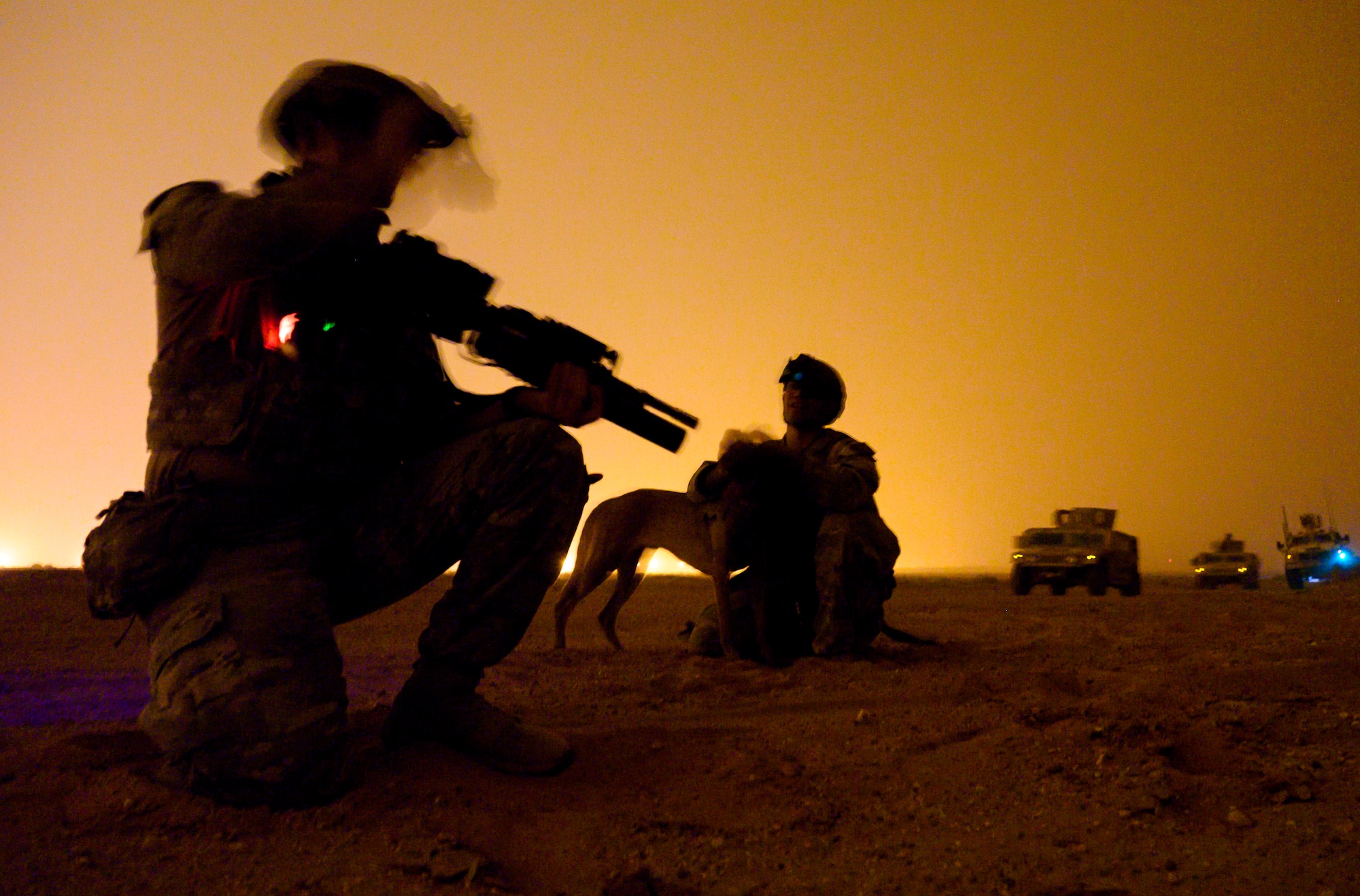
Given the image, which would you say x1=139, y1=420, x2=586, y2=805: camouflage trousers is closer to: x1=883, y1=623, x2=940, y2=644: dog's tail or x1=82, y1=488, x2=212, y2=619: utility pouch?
x1=82, y1=488, x2=212, y2=619: utility pouch

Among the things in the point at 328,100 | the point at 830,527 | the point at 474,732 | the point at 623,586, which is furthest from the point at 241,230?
the point at 623,586

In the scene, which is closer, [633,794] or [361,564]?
[633,794]

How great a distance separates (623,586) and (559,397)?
383 cm

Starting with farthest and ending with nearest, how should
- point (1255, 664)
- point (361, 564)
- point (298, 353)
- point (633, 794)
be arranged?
point (1255, 664) < point (361, 564) < point (298, 353) < point (633, 794)

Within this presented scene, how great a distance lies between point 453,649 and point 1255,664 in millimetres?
3435

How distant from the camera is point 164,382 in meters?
2.29

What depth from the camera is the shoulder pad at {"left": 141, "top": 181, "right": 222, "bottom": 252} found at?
7.50ft

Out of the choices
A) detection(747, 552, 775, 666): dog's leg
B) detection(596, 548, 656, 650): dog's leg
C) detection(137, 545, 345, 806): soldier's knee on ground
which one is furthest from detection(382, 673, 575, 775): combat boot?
detection(596, 548, 656, 650): dog's leg

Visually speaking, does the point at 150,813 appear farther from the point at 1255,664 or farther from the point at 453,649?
the point at 1255,664

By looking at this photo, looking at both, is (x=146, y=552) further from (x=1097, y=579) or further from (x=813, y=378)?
(x=1097, y=579)

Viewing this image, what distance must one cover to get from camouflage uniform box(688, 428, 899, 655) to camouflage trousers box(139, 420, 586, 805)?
2.17m

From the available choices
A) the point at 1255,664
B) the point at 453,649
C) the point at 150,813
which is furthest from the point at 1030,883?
the point at 1255,664

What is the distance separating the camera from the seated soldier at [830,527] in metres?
4.49

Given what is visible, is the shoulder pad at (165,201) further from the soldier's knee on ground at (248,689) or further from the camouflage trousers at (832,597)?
the camouflage trousers at (832,597)
